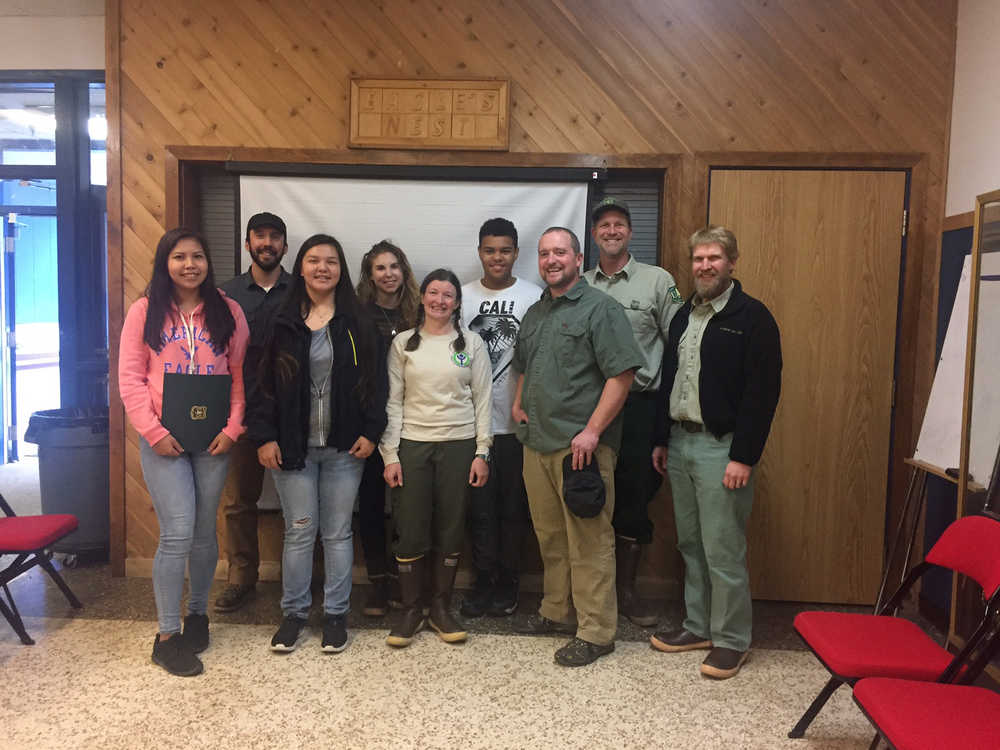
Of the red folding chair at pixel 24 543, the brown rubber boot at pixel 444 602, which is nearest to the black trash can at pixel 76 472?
the red folding chair at pixel 24 543

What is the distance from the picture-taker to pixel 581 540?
2.59m

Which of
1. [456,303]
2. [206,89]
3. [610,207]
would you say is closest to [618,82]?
[610,207]

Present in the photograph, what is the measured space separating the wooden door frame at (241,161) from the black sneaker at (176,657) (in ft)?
3.94

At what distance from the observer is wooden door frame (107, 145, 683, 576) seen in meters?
3.21

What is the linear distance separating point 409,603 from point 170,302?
1.47 metres

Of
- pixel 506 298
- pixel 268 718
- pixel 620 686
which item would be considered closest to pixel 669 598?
pixel 620 686

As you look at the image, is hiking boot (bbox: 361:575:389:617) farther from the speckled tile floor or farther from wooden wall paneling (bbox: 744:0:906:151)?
wooden wall paneling (bbox: 744:0:906:151)

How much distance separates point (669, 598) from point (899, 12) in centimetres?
289

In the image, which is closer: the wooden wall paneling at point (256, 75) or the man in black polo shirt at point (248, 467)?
the man in black polo shirt at point (248, 467)

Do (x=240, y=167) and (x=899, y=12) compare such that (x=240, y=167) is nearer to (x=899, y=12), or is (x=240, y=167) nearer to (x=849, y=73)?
(x=849, y=73)

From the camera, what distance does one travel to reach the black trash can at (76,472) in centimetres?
349

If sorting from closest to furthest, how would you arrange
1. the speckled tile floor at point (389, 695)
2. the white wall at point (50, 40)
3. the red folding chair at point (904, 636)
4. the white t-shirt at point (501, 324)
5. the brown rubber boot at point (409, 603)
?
the red folding chair at point (904, 636) → the speckled tile floor at point (389, 695) → the brown rubber boot at point (409, 603) → the white t-shirt at point (501, 324) → the white wall at point (50, 40)

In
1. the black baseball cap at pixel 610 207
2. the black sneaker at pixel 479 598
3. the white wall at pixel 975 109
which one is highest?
the white wall at pixel 975 109

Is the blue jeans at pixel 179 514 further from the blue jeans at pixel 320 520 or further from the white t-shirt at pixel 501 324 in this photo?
the white t-shirt at pixel 501 324
